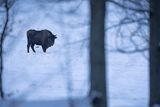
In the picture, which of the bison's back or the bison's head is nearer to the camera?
the bison's back

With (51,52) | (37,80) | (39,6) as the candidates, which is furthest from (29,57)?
(37,80)

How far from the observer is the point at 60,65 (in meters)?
23.6

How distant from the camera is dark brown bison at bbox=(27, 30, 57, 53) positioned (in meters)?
26.7

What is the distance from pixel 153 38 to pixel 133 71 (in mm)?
11008

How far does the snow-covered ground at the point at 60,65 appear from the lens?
17.4 m

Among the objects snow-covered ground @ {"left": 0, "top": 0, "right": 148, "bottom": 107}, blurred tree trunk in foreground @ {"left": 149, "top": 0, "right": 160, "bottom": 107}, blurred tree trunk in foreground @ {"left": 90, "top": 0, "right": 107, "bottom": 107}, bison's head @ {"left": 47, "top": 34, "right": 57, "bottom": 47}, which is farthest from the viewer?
bison's head @ {"left": 47, "top": 34, "right": 57, "bottom": 47}

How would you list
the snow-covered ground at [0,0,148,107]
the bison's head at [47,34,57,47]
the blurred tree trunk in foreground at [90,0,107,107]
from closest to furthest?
the blurred tree trunk in foreground at [90,0,107,107] → the snow-covered ground at [0,0,148,107] → the bison's head at [47,34,57,47]

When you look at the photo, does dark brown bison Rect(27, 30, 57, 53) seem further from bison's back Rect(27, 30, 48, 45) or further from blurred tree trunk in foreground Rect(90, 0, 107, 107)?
blurred tree trunk in foreground Rect(90, 0, 107, 107)

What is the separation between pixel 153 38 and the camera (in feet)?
37.9

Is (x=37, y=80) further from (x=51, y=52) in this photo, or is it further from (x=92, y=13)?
(x=92, y=13)

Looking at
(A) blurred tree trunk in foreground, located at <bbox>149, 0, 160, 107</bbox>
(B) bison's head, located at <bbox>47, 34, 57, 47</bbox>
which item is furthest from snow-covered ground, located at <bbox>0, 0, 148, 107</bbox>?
(A) blurred tree trunk in foreground, located at <bbox>149, 0, 160, 107</bbox>

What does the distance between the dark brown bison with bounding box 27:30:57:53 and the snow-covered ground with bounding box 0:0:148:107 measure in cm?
37

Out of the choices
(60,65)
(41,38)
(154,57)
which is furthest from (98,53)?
(41,38)

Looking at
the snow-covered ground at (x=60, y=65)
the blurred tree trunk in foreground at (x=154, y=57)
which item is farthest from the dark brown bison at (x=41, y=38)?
the blurred tree trunk in foreground at (x=154, y=57)
